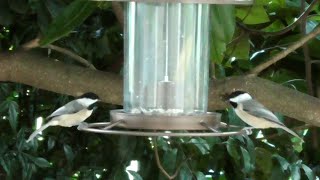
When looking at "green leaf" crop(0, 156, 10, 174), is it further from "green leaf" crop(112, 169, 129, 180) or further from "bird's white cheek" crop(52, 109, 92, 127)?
"bird's white cheek" crop(52, 109, 92, 127)

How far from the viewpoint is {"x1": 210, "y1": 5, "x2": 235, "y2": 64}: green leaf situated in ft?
7.16

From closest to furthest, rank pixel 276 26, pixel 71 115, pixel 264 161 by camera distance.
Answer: pixel 71 115
pixel 264 161
pixel 276 26

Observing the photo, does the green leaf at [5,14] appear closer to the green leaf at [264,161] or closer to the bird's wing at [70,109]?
the bird's wing at [70,109]

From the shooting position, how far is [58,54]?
2.68 metres

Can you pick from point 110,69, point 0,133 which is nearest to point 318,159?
point 110,69

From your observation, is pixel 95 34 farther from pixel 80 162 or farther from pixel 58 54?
pixel 80 162

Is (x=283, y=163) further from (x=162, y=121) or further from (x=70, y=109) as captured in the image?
(x=162, y=121)

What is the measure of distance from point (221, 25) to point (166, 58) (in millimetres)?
440

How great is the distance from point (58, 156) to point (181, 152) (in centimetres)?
39

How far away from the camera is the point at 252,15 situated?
256 cm

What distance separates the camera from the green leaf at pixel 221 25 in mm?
2182

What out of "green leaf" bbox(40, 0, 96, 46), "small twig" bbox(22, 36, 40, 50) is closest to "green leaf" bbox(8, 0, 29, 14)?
"small twig" bbox(22, 36, 40, 50)

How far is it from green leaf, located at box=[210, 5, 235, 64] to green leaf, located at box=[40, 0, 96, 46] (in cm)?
→ 31

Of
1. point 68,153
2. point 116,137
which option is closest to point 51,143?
point 68,153
